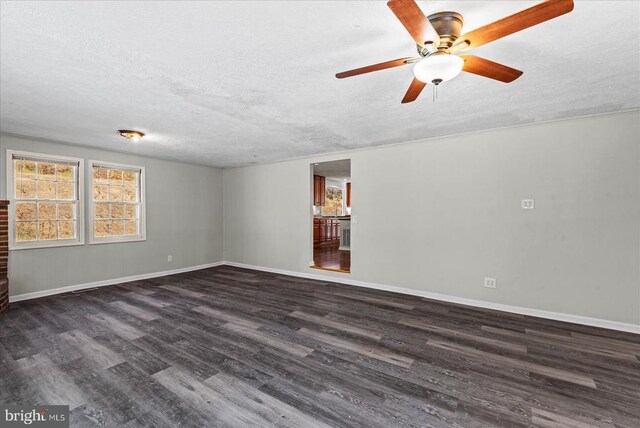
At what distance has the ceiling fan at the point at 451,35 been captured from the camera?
1.30 m

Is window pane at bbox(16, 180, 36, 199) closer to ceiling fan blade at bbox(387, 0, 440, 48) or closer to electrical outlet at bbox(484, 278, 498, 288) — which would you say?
ceiling fan blade at bbox(387, 0, 440, 48)

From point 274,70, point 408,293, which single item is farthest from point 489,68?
point 408,293

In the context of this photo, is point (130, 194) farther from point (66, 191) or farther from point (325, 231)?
point (325, 231)

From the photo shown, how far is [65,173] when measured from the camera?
15.1 feet

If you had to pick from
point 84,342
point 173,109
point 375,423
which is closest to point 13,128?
point 173,109

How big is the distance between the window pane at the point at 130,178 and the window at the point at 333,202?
626 centimetres

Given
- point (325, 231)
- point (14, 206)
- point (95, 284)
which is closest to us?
point (14, 206)

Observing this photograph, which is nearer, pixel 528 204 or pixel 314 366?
pixel 314 366

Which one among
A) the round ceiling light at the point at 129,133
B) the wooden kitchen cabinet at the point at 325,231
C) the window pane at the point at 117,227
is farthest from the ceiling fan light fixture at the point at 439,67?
the wooden kitchen cabinet at the point at 325,231

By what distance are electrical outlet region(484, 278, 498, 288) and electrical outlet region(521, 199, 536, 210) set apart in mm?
1016

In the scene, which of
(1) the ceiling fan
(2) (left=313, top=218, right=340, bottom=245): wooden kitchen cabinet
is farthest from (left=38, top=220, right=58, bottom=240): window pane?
(2) (left=313, top=218, right=340, bottom=245): wooden kitchen cabinet

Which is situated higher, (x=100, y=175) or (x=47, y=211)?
(x=100, y=175)

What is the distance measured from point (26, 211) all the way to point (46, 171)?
66 centimetres

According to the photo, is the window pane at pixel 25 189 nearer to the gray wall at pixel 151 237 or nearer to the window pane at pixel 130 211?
the gray wall at pixel 151 237
